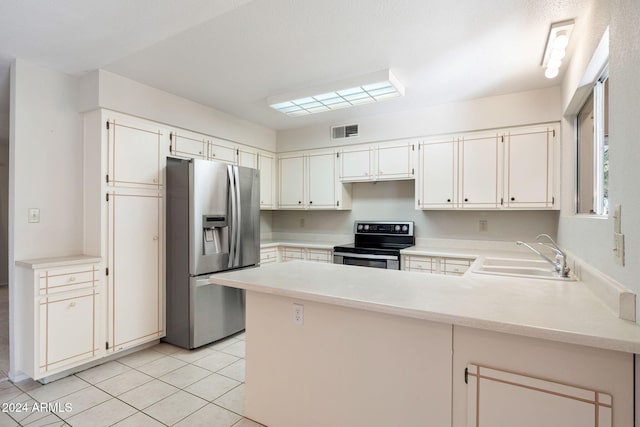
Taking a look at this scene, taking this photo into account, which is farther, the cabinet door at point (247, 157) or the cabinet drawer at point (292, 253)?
the cabinet drawer at point (292, 253)

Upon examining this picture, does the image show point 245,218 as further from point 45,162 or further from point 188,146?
point 45,162

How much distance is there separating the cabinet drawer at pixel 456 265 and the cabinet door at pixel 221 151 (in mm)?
2737

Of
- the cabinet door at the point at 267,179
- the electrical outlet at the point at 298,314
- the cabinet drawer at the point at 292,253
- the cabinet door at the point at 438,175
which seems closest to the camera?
the electrical outlet at the point at 298,314

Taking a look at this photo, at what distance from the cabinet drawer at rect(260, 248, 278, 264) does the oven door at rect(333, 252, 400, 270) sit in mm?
906

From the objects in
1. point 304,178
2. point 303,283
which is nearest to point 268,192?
point 304,178

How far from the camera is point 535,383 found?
1.18 m

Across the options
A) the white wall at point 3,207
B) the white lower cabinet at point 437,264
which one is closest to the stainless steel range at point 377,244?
the white lower cabinet at point 437,264

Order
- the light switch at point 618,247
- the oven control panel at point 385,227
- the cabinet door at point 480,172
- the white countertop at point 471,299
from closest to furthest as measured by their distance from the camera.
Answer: the white countertop at point 471,299 < the light switch at point 618,247 < the cabinet door at point 480,172 < the oven control panel at point 385,227

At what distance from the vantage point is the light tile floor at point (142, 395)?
2.01 metres

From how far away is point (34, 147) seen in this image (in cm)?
261

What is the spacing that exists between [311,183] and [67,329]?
9.93 feet

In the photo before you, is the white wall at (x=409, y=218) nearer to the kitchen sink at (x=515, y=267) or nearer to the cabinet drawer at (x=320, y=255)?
the cabinet drawer at (x=320, y=255)

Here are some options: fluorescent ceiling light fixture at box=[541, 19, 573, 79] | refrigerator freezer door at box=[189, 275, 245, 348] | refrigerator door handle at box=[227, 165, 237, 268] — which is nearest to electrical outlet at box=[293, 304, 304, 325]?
refrigerator freezer door at box=[189, 275, 245, 348]

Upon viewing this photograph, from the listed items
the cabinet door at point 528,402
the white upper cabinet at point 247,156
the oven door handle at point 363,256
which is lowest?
the cabinet door at point 528,402
